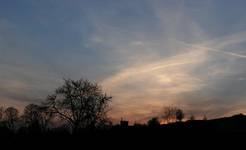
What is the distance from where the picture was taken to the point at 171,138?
81.4 ft

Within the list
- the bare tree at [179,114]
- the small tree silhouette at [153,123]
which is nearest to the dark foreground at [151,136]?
A: the small tree silhouette at [153,123]

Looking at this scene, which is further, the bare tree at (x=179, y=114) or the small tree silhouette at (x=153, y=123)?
the bare tree at (x=179, y=114)

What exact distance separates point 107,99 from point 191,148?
48.5 meters

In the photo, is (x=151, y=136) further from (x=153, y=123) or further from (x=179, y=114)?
(x=179, y=114)

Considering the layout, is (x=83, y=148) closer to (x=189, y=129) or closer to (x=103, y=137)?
(x=103, y=137)

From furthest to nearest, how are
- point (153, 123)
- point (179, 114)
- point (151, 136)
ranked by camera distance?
point (179, 114)
point (153, 123)
point (151, 136)

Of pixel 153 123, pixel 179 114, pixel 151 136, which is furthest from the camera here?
pixel 179 114

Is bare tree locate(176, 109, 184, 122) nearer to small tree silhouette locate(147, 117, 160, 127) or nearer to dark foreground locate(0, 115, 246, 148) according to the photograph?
small tree silhouette locate(147, 117, 160, 127)

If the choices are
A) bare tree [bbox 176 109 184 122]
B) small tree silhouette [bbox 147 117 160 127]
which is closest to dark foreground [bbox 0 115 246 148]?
small tree silhouette [bbox 147 117 160 127]

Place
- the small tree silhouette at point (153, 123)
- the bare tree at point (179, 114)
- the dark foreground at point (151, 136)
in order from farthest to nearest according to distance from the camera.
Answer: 1. the bare tree at point (179, 114)
2. the small tree silhouette at point (153, 123)
3. the dark foreground at point (151, 136)

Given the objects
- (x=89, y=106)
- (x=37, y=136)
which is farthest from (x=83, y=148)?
(x=89, y=106)

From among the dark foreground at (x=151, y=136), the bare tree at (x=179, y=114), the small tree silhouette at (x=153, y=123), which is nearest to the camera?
the dark foreground at (x=151, y=136)

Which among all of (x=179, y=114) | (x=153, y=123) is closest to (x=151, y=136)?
(x=153, y=123)

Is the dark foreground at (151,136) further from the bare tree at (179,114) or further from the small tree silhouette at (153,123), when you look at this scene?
the bare tree at (179,114)
